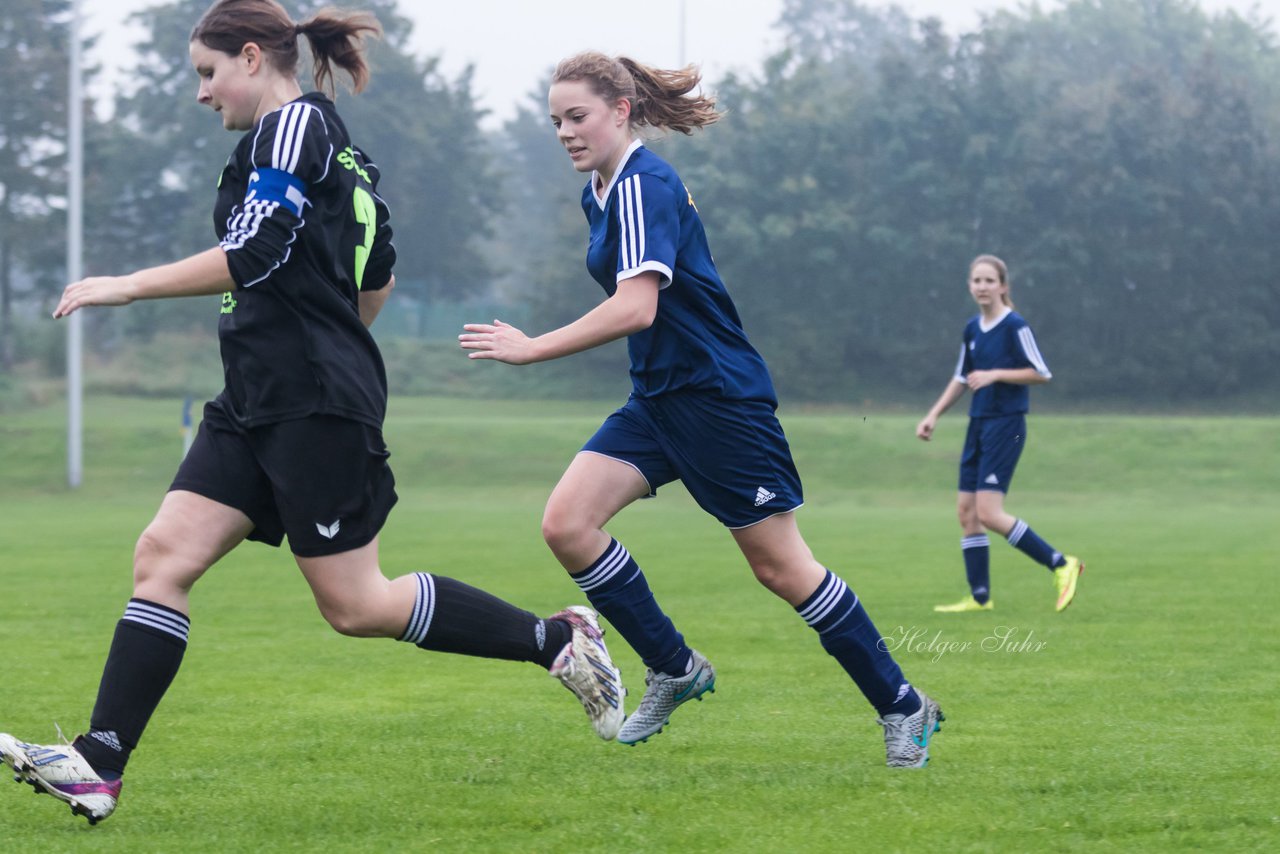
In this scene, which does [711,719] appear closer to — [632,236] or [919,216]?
[632,236]

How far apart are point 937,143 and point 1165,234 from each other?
7.44 m

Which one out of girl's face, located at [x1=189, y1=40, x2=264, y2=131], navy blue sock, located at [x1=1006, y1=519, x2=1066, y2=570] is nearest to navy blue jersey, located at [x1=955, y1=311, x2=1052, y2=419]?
navy blue sock, located at [x1=1006, y1=519, x2=1066, y2=570]

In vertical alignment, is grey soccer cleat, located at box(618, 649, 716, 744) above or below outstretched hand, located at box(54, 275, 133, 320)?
below

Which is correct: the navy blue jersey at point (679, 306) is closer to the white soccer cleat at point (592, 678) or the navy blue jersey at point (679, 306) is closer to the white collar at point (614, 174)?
the white collar at point (614, 174)

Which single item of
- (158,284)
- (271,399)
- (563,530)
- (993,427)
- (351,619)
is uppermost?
(158,284)

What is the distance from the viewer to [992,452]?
9812 millimetres

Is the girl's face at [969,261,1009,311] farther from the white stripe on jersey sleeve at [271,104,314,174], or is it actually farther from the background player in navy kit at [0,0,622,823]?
the white stripe on jersey sleeve at [271,104,314,174]

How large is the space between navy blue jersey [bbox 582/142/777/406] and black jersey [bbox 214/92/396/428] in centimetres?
77

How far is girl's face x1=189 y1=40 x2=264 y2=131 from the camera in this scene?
13.7ft

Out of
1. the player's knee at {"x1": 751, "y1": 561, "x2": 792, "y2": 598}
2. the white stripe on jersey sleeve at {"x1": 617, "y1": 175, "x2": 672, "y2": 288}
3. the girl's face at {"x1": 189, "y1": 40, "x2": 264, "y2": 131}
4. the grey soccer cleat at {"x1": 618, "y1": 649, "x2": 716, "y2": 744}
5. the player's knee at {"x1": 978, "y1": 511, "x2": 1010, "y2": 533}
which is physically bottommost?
the player's knee at {"x1": 978, "y1": 511, "x2": 1010, "y2": 533}

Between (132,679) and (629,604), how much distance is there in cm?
150

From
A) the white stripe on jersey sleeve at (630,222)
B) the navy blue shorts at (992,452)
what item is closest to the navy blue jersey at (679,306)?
the white stripe on jersey sleeve at (630,222)

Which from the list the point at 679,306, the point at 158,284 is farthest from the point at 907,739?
the point at 158,284

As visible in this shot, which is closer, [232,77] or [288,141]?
[288,141]
